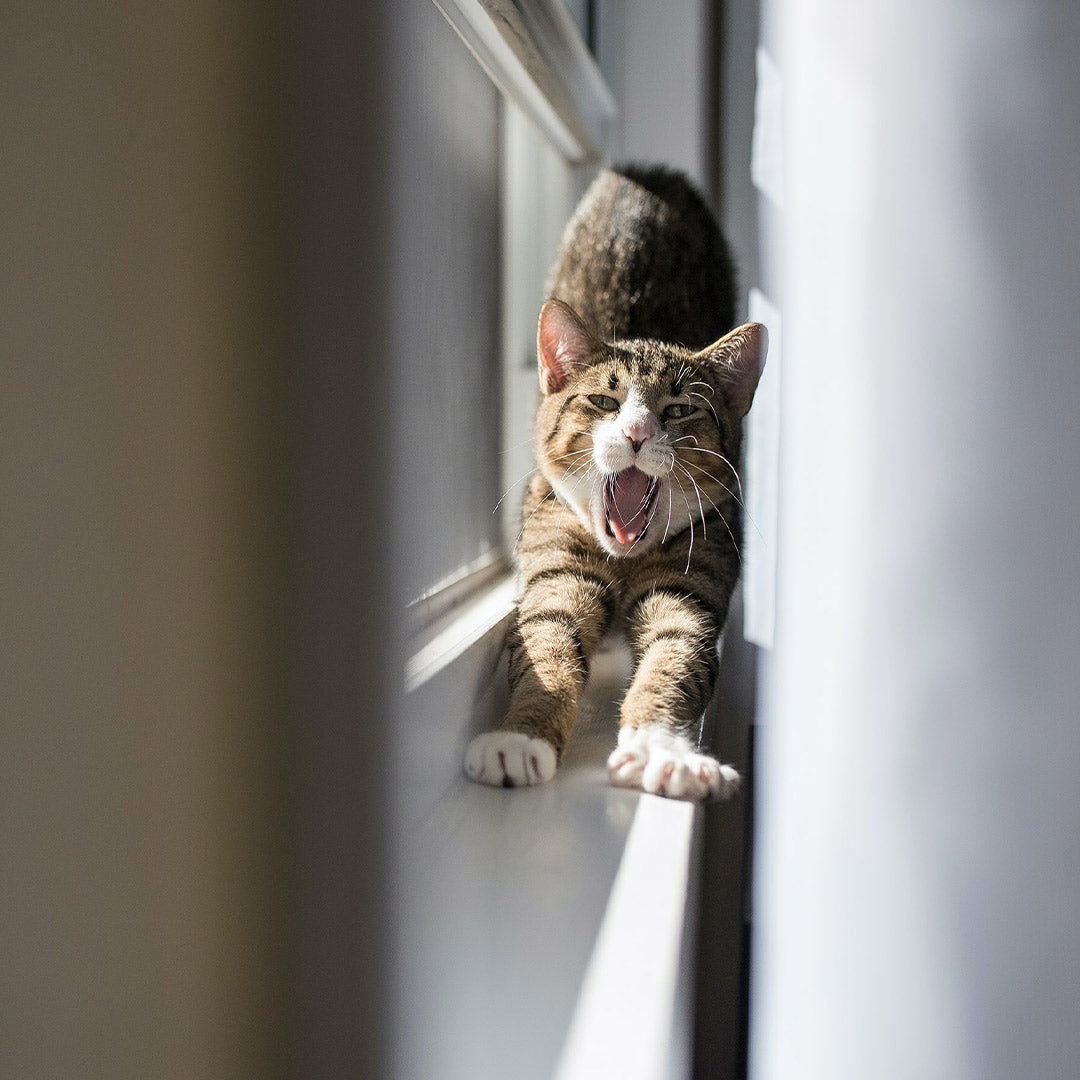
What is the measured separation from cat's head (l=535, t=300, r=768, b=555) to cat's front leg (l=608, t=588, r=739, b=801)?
2.4 inches

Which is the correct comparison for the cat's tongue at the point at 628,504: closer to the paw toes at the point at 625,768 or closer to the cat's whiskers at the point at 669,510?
the cat's whiskers at the point at 669,510

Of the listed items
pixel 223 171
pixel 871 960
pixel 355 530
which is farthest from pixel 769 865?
pixel 223 171

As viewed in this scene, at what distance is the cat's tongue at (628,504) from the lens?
68cm

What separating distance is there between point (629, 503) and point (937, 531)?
1.29ft

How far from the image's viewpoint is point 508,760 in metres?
0.54

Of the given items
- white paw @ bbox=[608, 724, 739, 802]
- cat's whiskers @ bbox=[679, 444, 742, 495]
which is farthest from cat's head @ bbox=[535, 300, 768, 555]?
white paw @ bbox=[608, 724, 739, 802]

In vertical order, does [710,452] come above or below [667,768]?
above

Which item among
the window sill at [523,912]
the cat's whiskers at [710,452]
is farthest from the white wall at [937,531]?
the cat's whiskers at [710,452]

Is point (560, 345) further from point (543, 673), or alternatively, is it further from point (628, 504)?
point (543, 673)

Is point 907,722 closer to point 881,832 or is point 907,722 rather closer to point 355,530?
point 881,832

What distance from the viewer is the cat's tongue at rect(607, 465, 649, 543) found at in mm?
685

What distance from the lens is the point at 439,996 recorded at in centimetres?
36

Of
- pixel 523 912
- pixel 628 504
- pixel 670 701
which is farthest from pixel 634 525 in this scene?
pixel 523 912

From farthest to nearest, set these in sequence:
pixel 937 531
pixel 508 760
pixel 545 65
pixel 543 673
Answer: pixel 545 65, pixel 543 673, pixel 508 760, pixel 937 531
